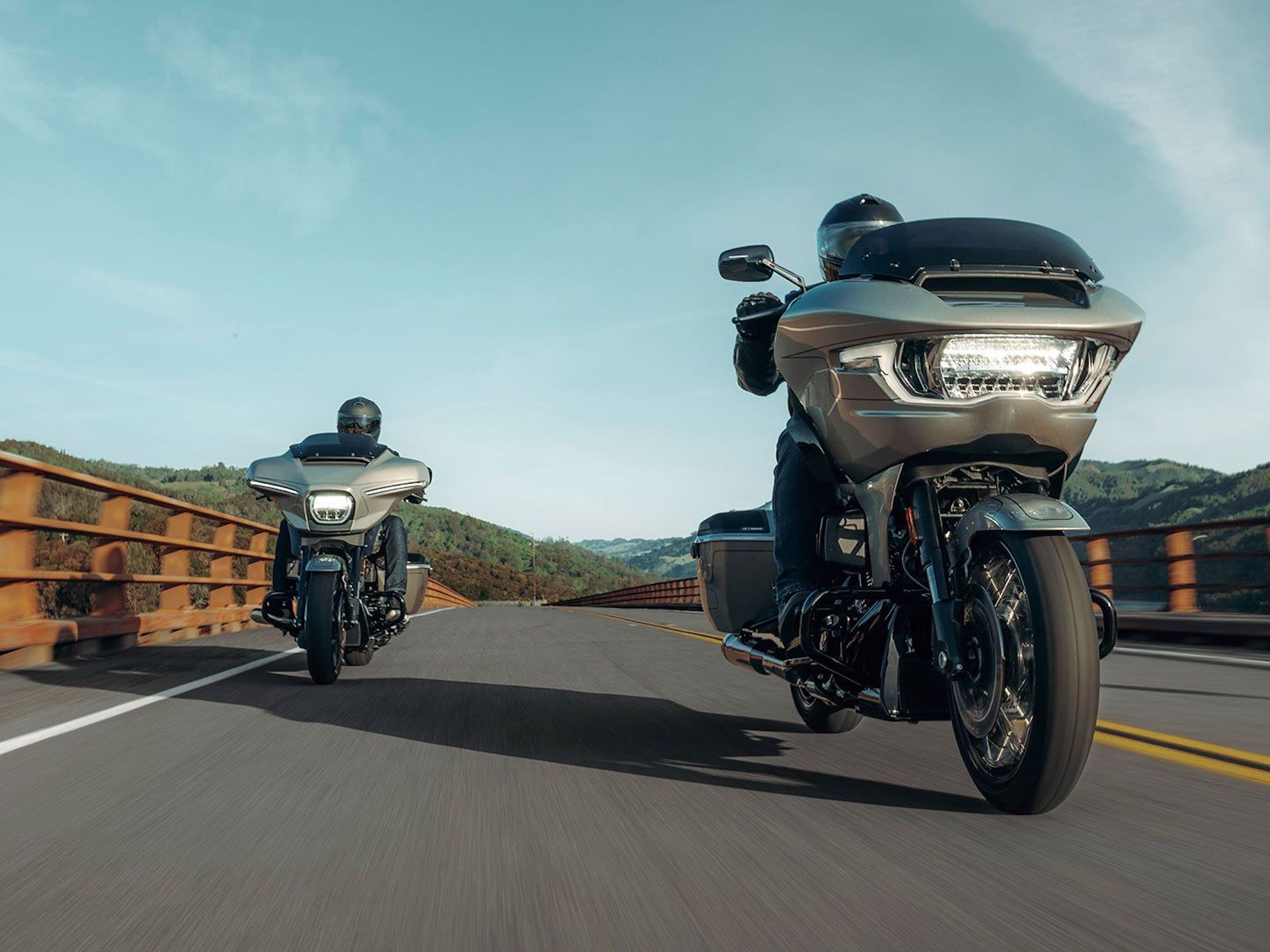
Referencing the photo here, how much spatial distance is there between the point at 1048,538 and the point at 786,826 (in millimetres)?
1117

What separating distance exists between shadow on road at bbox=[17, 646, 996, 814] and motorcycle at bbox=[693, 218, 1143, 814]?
356 mm

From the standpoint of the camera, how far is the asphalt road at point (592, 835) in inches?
96.1

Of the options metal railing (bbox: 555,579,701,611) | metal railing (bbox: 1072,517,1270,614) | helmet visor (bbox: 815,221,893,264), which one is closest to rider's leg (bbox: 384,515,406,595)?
helmet visor (bbox: 815,221,893,264)

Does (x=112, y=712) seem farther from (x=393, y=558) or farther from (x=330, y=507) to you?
(x=393, y=558)

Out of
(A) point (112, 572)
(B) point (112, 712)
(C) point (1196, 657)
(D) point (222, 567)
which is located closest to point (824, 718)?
(B) point (112, 712)

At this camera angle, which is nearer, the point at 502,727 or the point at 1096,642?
the point at 1096,642

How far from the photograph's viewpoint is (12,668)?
7.74 meters

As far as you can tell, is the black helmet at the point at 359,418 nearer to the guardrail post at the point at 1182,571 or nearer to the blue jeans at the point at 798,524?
the blue jeans at the point at 798,524

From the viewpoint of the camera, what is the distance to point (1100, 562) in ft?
45.1


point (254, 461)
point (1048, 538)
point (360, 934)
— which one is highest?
point (254, 461)

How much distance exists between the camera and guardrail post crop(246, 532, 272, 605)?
45.0ft

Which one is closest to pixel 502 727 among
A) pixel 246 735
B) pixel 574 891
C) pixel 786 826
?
pixel 246 735

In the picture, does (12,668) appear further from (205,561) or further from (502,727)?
(205,561)

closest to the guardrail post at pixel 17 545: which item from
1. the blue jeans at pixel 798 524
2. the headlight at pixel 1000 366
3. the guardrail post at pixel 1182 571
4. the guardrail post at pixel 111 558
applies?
the guardrail post at pixel 111 558
